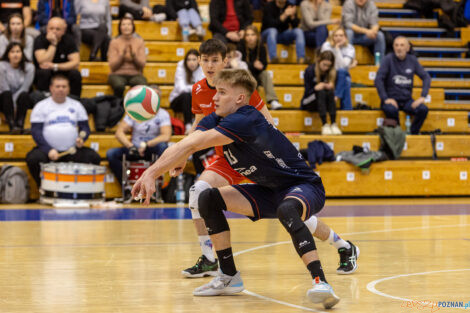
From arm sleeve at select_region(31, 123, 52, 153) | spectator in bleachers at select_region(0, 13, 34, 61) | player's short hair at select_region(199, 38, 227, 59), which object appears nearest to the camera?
player's short hair at select_region(199, 38, 227, 59)

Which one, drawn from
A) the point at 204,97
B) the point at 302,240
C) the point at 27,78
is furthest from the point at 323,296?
the point at 27,78

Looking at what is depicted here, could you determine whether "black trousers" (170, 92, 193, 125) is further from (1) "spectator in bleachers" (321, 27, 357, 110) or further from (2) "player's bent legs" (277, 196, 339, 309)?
(2) "player's bent legs" (277, 196, 339, 309)

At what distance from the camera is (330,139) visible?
1168cm

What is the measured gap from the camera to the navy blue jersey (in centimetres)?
439

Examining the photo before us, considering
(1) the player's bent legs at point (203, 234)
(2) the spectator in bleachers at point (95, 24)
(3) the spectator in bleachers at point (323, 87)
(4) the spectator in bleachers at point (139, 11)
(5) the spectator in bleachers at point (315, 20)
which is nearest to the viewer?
(1) the player's bent legs at point (203, 234)

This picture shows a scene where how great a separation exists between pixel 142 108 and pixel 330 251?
2057 millimetres

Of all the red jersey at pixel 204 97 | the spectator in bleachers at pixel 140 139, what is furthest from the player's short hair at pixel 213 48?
the spectator in bleachers at pixel 140 139

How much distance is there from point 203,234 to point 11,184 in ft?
18.8

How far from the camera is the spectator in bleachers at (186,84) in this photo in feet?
37.5

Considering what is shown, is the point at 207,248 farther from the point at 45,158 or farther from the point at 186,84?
the point at 186,84

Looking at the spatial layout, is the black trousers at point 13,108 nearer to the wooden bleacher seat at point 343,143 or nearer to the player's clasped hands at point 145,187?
the wooden bleacher seat at point 343,143

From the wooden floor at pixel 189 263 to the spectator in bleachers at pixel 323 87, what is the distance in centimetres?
263

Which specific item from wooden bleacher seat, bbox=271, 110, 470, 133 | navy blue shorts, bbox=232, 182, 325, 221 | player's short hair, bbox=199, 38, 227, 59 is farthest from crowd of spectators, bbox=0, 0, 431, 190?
navy blue shorts, bbox=232, 182, 325, 221

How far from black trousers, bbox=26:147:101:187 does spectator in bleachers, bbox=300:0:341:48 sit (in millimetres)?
4967
